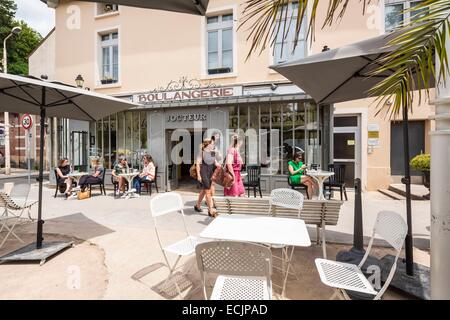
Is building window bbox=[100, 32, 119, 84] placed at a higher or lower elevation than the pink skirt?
higher

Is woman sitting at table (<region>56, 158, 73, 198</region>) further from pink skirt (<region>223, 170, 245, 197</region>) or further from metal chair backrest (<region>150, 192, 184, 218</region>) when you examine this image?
metal chair backrest (<region>150, 192, 184, 218</region>)

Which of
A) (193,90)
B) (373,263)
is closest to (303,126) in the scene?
(193,90)

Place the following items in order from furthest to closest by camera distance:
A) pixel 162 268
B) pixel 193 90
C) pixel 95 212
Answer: pixel 193 90
pixel 95 212
pixel 162 268

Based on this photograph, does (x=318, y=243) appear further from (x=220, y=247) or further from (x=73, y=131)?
(x=73, y=131)

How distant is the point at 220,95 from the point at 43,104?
18.9ft

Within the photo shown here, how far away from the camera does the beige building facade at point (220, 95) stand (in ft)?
26.9

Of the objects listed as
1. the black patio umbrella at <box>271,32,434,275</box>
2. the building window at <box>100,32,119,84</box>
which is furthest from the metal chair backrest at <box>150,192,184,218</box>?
the building window at <box>100,32,119,84</box>

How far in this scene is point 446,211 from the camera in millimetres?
1750

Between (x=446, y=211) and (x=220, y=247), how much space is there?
4.94 ft

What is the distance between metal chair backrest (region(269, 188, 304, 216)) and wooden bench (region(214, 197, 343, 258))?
0.14 metres

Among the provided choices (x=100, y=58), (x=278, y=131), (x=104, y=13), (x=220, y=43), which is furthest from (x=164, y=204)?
(x=104, y=13)

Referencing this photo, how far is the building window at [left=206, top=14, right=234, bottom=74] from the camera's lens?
9203mm

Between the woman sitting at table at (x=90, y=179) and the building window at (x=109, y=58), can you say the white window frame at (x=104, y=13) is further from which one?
the woman sitting at table at (x=90, y=179)
